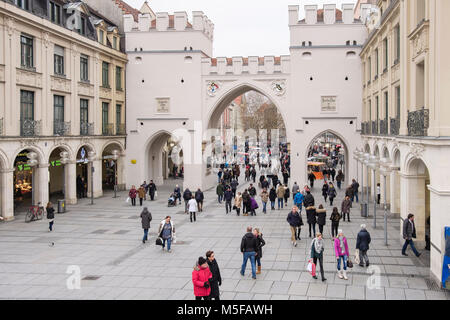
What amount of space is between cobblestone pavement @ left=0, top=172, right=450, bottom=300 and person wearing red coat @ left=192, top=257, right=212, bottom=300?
2.40 m

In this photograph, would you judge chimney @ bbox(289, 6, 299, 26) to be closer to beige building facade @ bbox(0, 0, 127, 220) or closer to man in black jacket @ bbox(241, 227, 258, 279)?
beige building facade @ bbox(0, 0, 127, 220)

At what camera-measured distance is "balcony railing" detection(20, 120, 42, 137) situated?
2332 cm

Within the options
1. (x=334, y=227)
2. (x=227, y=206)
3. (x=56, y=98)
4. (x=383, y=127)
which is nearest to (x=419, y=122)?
(x=334, y=227)

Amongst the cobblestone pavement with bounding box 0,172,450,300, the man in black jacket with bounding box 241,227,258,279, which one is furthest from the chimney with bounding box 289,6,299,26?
the man in black jacket with bounding box 241,227,258,279

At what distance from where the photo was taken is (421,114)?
13.5 meters

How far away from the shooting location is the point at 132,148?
35.3 metres

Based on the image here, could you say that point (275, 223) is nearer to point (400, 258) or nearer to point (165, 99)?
point (400, 258)

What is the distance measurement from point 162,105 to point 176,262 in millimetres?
21376

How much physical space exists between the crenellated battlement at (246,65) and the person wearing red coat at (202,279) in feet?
85.5

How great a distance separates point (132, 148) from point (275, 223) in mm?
16860

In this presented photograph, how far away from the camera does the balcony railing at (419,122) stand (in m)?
13.2

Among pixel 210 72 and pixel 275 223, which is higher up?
pixel 210 72

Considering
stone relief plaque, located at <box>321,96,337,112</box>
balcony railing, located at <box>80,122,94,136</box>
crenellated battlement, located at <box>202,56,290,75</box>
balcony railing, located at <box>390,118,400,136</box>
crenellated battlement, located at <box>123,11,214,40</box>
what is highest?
crenellated battlement, located at <box>123,11,214,40</box>
